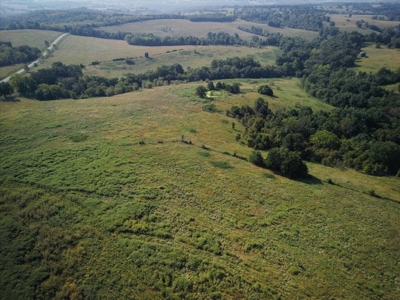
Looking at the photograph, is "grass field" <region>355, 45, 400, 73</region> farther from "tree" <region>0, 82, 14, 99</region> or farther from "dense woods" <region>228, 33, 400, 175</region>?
"tree" <region>0, 82, 14, 99</region>

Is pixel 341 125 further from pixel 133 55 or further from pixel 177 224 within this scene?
pixel 133 55

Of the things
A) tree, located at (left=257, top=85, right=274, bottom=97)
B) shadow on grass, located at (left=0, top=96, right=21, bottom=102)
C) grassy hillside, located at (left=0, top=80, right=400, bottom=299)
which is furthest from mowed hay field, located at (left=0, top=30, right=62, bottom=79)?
tree, located at (left=257, top=85, right=274, bottom=97)

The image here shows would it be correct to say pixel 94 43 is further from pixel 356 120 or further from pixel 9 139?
pixel 356 120

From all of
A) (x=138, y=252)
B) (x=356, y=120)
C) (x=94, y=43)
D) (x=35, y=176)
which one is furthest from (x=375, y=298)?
(x=94, y=43)

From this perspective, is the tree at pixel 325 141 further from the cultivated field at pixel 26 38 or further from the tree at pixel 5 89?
the cultivated field at pixel 26 38

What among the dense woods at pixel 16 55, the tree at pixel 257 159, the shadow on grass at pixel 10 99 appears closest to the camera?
the tree at pixel 257 159

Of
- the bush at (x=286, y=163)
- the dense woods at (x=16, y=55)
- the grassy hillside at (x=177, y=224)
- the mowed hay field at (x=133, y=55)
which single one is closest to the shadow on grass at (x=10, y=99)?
the grassy hillside at (x=177, y=224)
